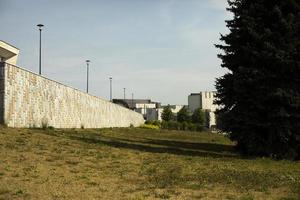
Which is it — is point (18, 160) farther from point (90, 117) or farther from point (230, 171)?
point (90, 117)

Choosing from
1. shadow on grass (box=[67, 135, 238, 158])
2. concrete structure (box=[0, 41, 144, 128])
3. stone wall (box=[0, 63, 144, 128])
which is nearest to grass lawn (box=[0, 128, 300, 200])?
shadow on grass (box=[67, 135, 238, 158])

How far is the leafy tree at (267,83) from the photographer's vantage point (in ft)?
72.3

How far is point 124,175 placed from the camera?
1440 cm

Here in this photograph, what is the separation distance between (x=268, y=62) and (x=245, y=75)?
112 cm

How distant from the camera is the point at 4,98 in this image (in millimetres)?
23906

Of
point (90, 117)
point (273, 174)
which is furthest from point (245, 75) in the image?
point (90, 117)

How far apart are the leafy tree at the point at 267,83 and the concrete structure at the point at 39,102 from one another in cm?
978

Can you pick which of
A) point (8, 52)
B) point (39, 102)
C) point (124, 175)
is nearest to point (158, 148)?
point (39, 102)

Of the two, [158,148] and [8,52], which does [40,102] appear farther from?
[8,52]

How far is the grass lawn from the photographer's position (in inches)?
460

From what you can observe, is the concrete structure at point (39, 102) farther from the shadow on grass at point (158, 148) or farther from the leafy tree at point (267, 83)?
the leafy tree at point (267, 83)

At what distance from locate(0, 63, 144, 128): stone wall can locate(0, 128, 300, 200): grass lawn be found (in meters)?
3.85

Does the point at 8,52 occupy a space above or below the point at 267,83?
above

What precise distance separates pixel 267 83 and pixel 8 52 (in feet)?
114
